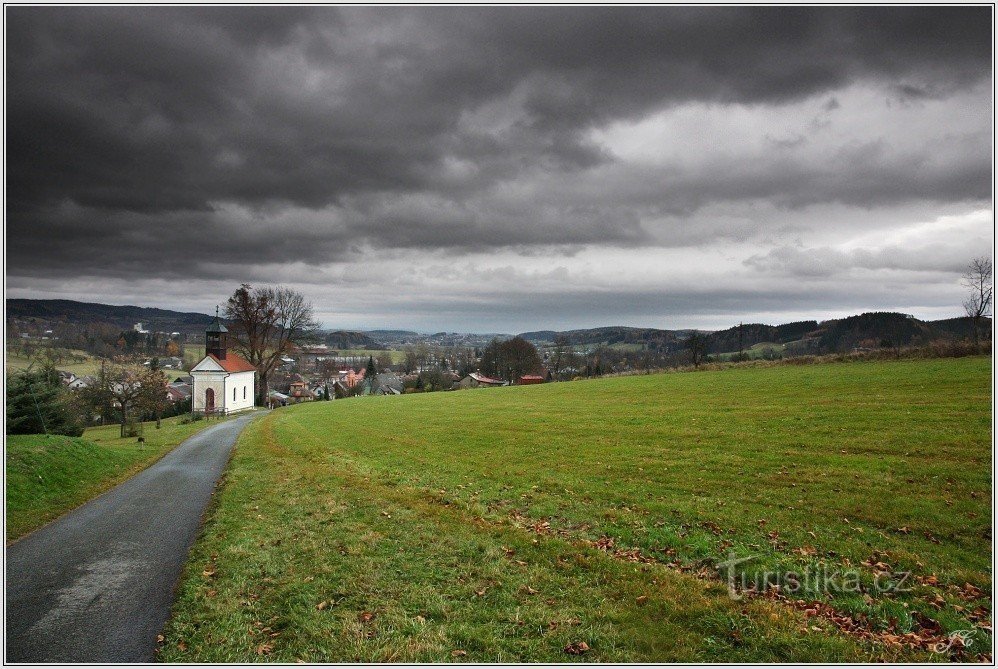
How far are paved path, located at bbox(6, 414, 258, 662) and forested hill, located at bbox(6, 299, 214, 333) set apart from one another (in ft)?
40.5

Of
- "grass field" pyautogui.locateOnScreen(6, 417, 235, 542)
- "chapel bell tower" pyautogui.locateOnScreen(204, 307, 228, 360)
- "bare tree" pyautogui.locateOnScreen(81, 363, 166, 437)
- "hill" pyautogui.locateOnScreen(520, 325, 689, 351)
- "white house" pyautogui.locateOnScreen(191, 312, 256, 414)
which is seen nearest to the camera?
"grass field" pyautogui.locateOnScreen(6, 417, 235, 542)

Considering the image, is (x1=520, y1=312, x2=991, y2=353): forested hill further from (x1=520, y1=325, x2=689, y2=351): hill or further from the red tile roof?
the red tile roof

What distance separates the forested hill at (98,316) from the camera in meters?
20.2

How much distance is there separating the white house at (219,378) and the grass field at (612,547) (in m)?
43.2

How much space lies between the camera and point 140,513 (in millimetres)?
11266

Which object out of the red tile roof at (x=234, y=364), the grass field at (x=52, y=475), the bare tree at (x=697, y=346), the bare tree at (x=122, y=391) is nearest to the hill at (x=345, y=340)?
the red tile roof at (x=234, y=364)

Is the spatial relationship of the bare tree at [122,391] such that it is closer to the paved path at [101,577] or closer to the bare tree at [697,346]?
the paved path at [101,577]

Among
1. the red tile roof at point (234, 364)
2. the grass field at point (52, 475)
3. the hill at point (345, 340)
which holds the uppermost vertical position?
the hill at point (345, 340)

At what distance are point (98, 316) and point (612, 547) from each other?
4824 centimetres

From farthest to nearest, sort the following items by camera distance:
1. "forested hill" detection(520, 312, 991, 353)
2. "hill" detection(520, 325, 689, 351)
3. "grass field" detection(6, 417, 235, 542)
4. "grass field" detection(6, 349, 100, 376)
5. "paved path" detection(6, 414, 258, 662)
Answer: "hill" detection(520, 325, 689, 351) < "forested hill" detection(520, 312, 991, 353) < "grass field" detection(6, 349, 100, 376) < "grass field" detection(6, 417, 235, 542) < "paved path" detection(6, 414, 258, 662)

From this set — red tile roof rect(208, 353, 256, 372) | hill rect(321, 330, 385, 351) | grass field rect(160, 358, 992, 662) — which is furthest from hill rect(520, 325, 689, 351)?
grass field rect(160, 358, 992, 662)

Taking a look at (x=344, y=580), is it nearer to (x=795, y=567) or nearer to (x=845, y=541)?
(x=795, y=567)

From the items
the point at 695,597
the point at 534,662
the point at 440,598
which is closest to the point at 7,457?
the point at 440,598

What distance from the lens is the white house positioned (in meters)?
55.2
